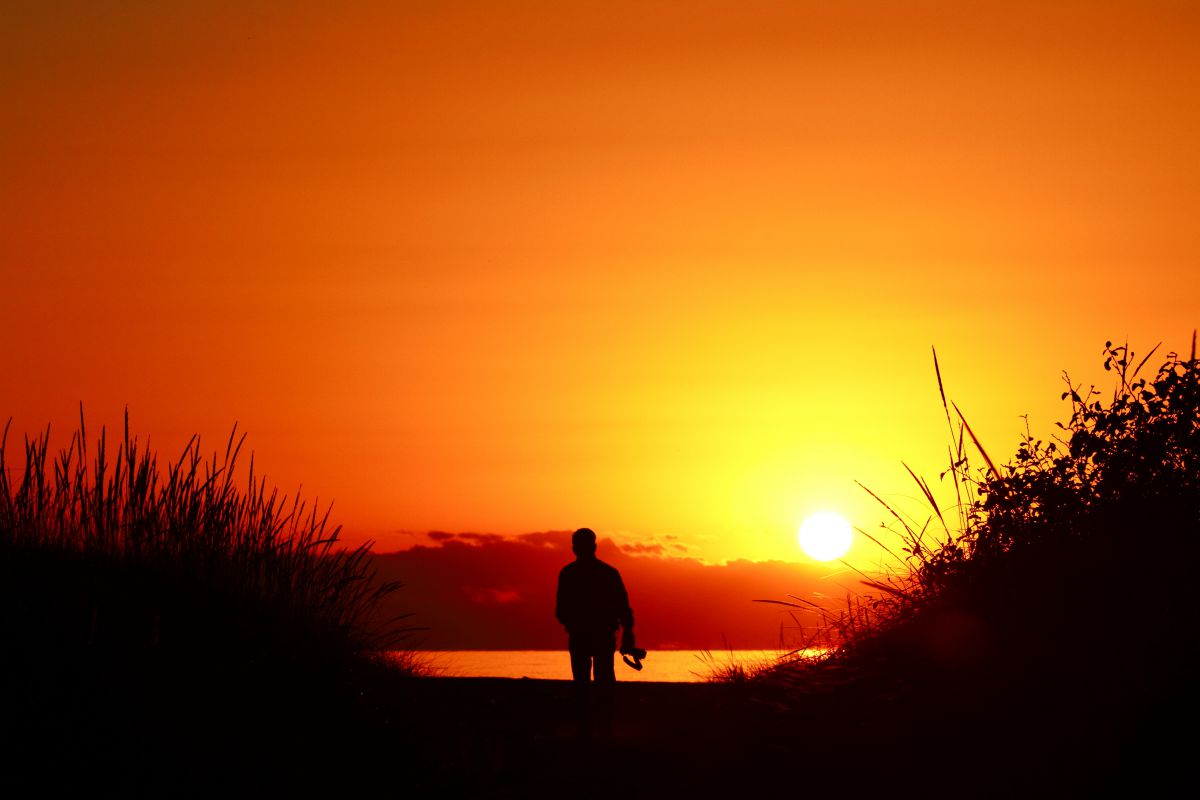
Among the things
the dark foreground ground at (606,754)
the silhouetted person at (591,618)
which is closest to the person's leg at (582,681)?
the silhouetted person at (591,618)

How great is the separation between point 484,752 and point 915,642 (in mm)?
3984

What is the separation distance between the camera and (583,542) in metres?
13.1

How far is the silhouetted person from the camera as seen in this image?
A: 42.8 feet

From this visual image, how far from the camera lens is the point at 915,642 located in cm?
1119

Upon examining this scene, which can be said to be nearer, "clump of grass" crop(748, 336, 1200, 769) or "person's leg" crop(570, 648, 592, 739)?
"clump of grass" crop(748, 336, 1200, 769)

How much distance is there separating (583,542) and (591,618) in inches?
31.4

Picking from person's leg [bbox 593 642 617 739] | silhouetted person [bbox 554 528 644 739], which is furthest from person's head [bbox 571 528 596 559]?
person's leg [bbox 593 642 617 739]

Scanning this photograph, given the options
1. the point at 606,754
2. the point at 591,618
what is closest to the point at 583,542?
the point at 591,618

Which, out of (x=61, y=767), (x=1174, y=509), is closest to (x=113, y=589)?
(x=61, y=767)

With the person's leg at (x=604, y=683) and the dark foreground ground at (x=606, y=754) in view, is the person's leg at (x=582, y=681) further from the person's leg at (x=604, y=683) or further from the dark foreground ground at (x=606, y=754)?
the dark foreground ground at (x=606, y=754)

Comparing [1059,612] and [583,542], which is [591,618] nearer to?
[583,542]

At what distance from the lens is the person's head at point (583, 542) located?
13.1m

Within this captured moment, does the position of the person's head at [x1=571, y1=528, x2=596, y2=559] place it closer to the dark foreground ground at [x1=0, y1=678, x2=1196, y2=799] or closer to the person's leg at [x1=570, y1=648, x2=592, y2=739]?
the person's leg at [x1=570, y1=648, x2=592, y2=739]

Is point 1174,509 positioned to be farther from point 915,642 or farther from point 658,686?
point 658,686
